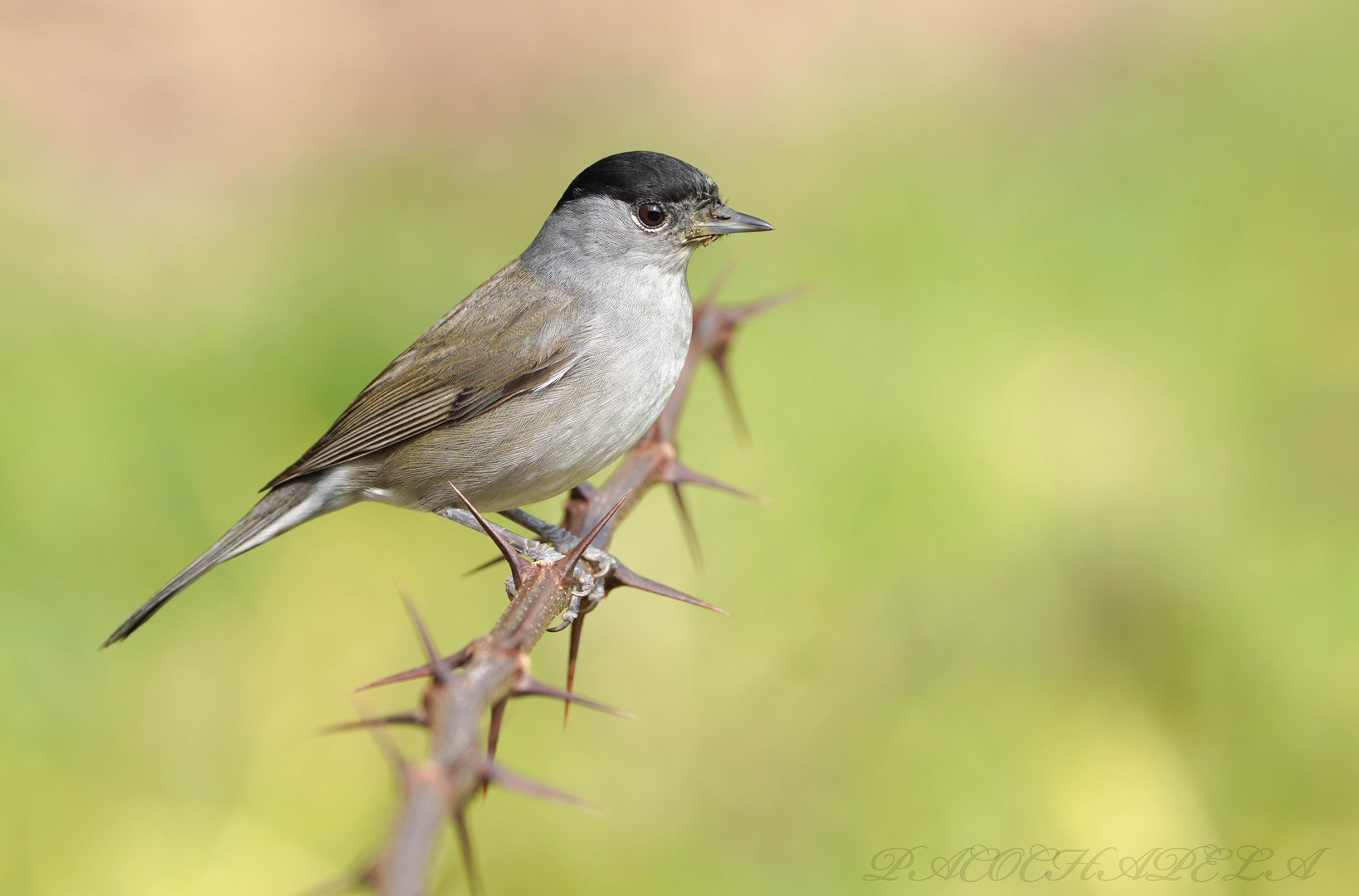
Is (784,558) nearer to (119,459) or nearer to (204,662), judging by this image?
(204,662)

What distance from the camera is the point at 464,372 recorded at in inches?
165

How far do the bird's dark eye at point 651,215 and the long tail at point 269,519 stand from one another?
1492mm

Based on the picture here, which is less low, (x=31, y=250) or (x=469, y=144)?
(x=469, y=144)

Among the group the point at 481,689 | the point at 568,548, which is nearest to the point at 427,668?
the point at 481,689

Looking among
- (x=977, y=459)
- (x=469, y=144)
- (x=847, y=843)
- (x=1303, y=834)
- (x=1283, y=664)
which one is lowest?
(x=847, y=843)

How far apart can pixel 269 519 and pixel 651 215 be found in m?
1.72

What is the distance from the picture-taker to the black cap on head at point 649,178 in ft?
13.5

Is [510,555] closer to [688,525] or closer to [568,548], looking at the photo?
[688,525]

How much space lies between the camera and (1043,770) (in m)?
4.09

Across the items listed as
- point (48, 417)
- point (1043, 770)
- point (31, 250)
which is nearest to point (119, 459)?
point (48, 417)

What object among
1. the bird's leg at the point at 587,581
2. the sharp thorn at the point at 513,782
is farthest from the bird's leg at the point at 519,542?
the sharp thorn at the point at 513,782

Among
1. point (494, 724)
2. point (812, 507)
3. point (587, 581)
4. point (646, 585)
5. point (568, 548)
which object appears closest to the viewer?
point (494, 724)

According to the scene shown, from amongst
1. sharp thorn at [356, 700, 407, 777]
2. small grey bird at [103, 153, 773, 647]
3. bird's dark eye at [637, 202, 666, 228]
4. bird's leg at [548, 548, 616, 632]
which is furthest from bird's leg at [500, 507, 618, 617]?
bird's dark eye at [637, 202, 666, 228]

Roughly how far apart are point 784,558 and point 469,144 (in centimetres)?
522
